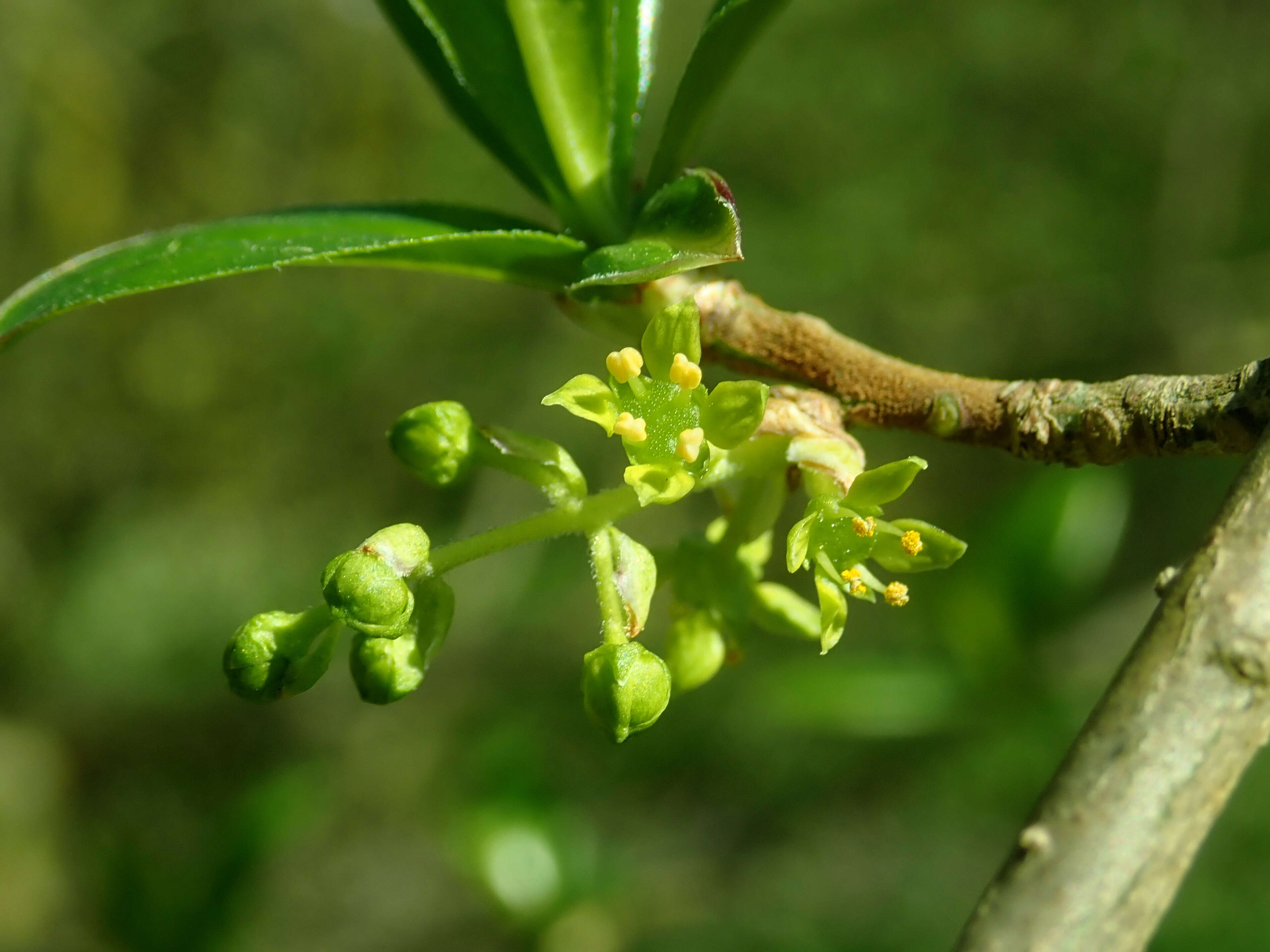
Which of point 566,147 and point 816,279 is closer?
point 566,147

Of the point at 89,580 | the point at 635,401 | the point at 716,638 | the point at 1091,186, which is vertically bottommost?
the point at 89,580

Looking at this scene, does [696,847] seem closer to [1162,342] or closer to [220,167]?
[1162,342]

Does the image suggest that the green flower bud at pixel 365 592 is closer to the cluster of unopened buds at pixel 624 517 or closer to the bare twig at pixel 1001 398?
the cluster of unopened buds at pixel 624 517

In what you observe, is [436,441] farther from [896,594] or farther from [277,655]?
[896,594]

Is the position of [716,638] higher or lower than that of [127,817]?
higher

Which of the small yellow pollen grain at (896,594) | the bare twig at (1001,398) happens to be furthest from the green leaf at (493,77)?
the small yellow pollen grain at (896,594)

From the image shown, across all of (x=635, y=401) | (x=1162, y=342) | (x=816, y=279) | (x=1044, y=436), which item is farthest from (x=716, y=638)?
(x=816, y=279)
